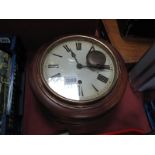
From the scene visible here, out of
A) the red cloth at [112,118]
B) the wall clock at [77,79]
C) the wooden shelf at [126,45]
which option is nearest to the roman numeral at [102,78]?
the wall clock at [77,79]

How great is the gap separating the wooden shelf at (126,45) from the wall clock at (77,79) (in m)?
0.25

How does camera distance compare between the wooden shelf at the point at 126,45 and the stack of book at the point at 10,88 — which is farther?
the wooden shelf at the point at 126,45

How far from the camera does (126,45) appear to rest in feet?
4.29

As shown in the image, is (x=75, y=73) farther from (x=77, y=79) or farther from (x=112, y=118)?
(x=112, y=118)

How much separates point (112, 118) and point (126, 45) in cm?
39

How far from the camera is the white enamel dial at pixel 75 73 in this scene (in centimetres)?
96

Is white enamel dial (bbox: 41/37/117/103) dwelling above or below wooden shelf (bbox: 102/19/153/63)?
below

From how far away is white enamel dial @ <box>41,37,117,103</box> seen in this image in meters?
0.96

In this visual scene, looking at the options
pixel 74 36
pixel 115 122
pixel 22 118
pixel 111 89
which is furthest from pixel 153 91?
pixel 22 118

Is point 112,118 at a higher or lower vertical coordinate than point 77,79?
lower

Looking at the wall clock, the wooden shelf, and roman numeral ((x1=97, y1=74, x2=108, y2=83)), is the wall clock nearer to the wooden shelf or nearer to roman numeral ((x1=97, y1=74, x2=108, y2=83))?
roman numeral ((x1=97, y1=74, x2=108, y2=83))

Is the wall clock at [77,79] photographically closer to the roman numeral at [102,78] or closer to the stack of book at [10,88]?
the roman numeral at [102,78]

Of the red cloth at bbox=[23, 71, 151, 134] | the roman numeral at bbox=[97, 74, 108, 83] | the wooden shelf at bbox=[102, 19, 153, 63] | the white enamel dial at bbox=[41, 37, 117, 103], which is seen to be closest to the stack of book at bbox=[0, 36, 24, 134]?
the red cloth at bbox=[23, 71, 151, 134]

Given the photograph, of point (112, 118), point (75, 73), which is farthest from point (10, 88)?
point (112, 118)
